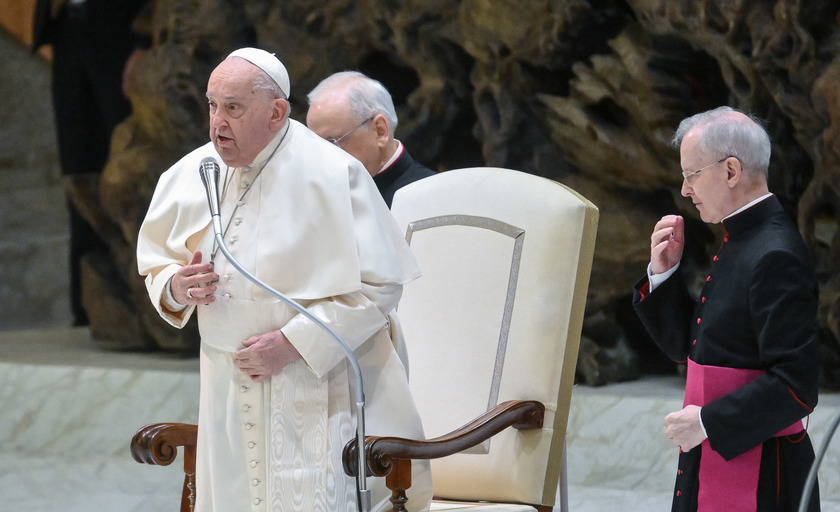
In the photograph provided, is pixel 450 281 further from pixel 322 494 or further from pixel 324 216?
pixel 322 494

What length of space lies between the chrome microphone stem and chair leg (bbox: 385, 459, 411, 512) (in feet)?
0.57

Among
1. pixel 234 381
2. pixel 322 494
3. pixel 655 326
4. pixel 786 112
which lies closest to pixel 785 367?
pixel 655 326

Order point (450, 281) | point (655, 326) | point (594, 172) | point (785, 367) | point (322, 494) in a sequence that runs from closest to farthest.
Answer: point (785, 367), point (322, 494), point (655, 326), point (450, 281), point (594, 172)

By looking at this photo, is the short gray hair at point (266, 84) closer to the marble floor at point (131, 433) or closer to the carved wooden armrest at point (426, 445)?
the carved wooden armrest at point (426, 445)

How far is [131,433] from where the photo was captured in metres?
6.49

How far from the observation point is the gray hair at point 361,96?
404cm

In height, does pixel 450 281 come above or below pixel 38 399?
above

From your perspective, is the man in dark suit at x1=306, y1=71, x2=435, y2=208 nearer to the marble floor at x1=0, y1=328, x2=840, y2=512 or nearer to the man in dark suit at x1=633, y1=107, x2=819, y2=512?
the man in dark suit at x1=633, y1=107, x2=819, y2=512

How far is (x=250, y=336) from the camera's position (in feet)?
8.94

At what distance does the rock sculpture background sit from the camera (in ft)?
17.4

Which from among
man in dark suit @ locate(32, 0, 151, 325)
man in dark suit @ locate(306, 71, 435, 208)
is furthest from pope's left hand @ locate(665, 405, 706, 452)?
man in dark suit @ locate(32, 0, 151, 325)

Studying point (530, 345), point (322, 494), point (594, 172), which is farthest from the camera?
point (594, 172)

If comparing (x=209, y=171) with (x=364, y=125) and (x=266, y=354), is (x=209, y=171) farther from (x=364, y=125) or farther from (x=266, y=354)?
(x=364, y=125)

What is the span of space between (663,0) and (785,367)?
3368 mm
